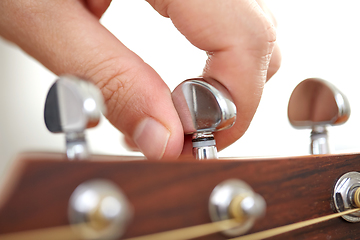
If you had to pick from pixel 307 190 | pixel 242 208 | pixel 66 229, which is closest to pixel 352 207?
pixel 307 190

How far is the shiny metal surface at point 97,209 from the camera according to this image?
240 mm

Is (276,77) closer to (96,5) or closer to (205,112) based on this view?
(96,5)

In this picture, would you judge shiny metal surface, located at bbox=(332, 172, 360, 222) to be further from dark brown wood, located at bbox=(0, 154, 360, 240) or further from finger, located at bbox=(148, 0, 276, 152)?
finger, located at bbox=(148, 0, 276, 152)

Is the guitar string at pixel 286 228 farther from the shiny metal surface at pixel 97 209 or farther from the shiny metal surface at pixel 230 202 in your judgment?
the shiny metal surface at pixel 97 209

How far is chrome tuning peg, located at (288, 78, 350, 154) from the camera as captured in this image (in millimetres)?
571

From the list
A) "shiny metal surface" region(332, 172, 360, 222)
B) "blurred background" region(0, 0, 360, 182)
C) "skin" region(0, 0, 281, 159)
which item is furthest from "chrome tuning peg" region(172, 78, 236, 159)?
"blurred background" region(0, 0, 360, 182)

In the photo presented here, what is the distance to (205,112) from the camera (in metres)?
0.44

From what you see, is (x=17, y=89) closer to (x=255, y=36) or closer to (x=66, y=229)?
(x=255, y=36)

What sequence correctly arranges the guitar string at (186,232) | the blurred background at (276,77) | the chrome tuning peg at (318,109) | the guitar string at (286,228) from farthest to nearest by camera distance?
the blurred background at (276,77), the chrome tuning peg at (318,109), the guitar string at (286,228), the guitar string at (186,232)

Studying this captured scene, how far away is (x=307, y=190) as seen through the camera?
402 mm

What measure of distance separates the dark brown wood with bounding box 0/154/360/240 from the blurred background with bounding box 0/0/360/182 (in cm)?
112

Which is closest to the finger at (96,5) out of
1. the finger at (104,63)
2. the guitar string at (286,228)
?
the finger at (104,63)

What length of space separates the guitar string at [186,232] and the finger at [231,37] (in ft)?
0.65

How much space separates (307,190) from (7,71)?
4.55 feet
